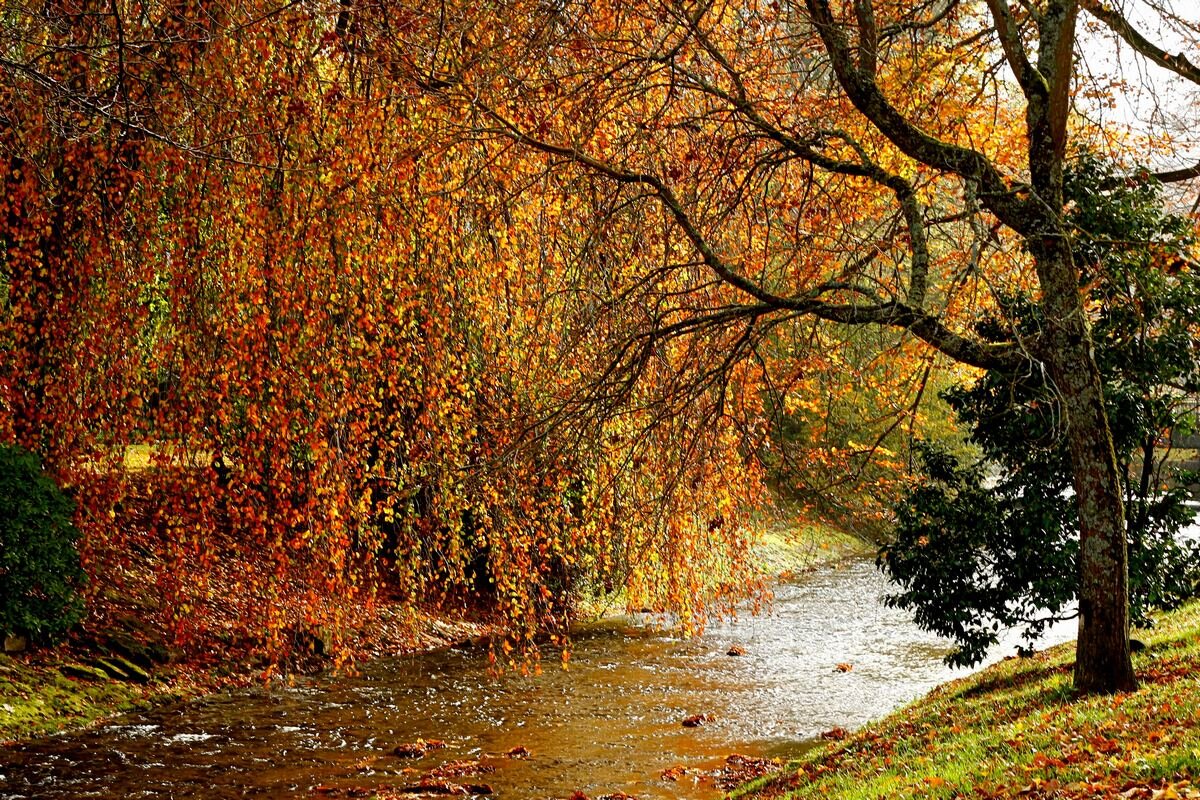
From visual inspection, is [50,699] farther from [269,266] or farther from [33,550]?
[269,266]

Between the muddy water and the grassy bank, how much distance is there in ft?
3.82

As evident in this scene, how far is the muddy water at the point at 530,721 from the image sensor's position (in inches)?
322

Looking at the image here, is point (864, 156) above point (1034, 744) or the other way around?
above

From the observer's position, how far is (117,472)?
337 inches

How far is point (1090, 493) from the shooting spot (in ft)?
24.0

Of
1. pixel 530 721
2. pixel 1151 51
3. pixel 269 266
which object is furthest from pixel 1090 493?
pixel 269 266

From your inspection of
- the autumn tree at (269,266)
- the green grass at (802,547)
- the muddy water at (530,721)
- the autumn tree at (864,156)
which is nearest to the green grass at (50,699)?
the muddy water at (530,721)

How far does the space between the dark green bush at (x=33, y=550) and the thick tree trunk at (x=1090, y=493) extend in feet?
25.8

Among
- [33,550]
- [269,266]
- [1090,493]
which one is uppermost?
[269,266]

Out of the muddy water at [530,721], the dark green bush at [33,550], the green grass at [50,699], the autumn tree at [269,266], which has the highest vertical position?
the autumn tree at [269,266]

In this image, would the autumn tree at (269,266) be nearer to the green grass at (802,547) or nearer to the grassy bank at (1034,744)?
the grassy bank at (1034,744)

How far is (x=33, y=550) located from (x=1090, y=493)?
810cm

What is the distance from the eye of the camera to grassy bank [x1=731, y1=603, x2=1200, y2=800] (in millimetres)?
5008

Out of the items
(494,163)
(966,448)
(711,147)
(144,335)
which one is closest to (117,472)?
(144,335)
